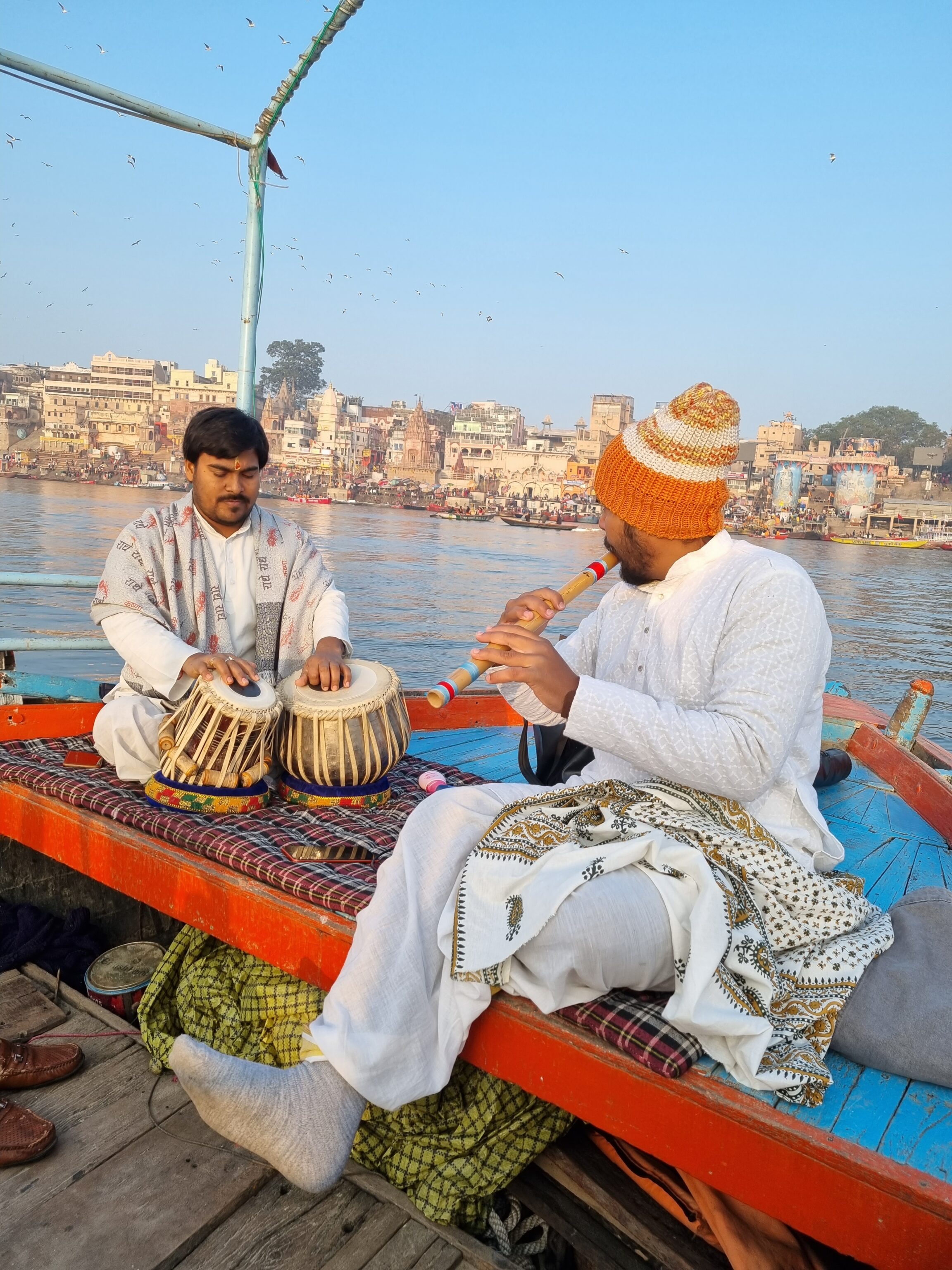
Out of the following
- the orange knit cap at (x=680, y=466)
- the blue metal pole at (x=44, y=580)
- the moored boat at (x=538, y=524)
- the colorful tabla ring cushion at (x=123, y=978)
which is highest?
the orange knit cap at (x=680, y=466)

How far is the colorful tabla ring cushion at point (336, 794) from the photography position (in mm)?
2637

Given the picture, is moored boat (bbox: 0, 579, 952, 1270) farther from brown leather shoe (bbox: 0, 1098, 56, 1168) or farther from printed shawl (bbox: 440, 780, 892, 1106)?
brown leather shoe (bbox: 0, 1098, 56, 1168)

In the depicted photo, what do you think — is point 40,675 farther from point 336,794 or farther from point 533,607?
point 533,607

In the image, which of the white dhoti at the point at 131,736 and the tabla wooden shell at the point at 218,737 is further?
the white dhoti at the point at 131,736

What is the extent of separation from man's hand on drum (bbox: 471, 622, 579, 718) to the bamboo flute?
0.03 meters

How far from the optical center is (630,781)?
6.54ft

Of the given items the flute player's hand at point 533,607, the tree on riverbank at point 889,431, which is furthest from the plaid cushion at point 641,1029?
the tree on riverbank at point 889,431

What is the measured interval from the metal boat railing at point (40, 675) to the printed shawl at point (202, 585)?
349 mm

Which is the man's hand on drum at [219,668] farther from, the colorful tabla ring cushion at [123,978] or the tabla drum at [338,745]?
the colorful tabla ring cushion at [123,978]

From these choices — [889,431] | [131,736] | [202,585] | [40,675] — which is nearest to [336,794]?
[131,736]

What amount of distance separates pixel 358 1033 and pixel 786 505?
239ft

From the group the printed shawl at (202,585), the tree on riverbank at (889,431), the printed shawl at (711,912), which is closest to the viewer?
the printed shawl at (711,912)

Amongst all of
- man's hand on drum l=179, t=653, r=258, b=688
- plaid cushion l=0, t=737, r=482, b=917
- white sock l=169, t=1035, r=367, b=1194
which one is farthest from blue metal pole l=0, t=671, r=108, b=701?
white sock l=169, t=1035, r=367, b=1194

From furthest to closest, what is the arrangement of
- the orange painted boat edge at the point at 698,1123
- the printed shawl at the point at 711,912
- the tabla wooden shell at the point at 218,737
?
the tabla wooden shell at the point at 218,737 → the printed shawl at the point at 711,912 → the orange painted boat edge at the point at 698,1123
